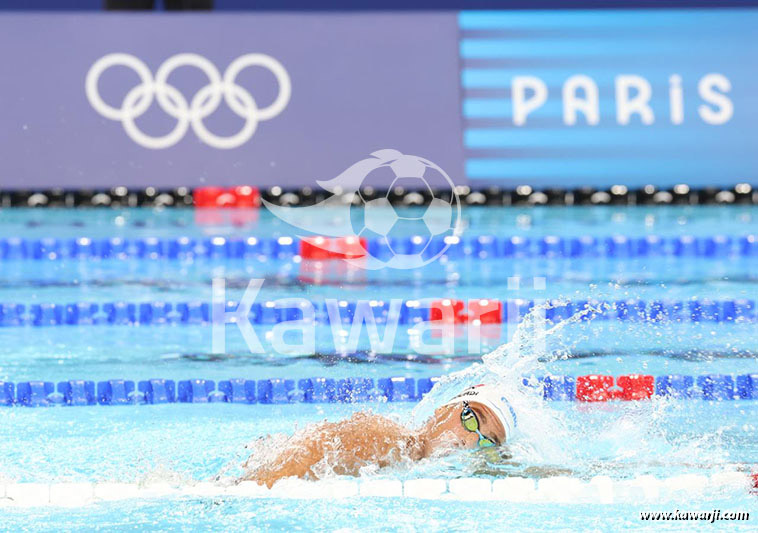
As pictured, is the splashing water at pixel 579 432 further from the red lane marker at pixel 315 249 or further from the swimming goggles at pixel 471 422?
the red lane marker at pixel 315 249

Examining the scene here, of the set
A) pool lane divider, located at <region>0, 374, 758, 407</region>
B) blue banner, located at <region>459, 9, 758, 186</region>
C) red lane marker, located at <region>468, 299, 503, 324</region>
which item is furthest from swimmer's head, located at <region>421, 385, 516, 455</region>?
blue banner, located at <region>459, 9, 758, 186</region>

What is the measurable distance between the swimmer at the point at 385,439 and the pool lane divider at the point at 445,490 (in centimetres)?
5

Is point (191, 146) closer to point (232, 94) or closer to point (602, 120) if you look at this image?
point (232, 94)

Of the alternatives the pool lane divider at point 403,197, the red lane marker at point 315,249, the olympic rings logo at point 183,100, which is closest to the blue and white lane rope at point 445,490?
the red lane marker at point 315,249

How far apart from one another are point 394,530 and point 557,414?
3.39 feet

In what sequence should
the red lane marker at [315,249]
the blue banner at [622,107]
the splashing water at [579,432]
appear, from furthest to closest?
1. the blue banner at [622,107]
2. the red lane marker at [315,249]
3. the splashing water at [579,432]

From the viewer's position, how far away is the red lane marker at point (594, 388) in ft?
13.8

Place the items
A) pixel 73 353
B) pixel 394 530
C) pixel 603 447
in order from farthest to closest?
pixel 73 353 → pixel 603 447 → pixel 394 530

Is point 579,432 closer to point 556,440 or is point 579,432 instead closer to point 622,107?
point 556,440

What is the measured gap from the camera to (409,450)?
326 centimetres

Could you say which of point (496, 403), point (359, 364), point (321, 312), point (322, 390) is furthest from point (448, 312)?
point (496, 403)

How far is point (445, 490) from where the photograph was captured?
10.7ft

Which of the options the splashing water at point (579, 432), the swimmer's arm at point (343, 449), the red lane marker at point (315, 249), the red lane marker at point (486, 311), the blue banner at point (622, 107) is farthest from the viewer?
the blue banner at point (622, 107)

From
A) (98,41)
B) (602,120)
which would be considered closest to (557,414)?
(602,120)
